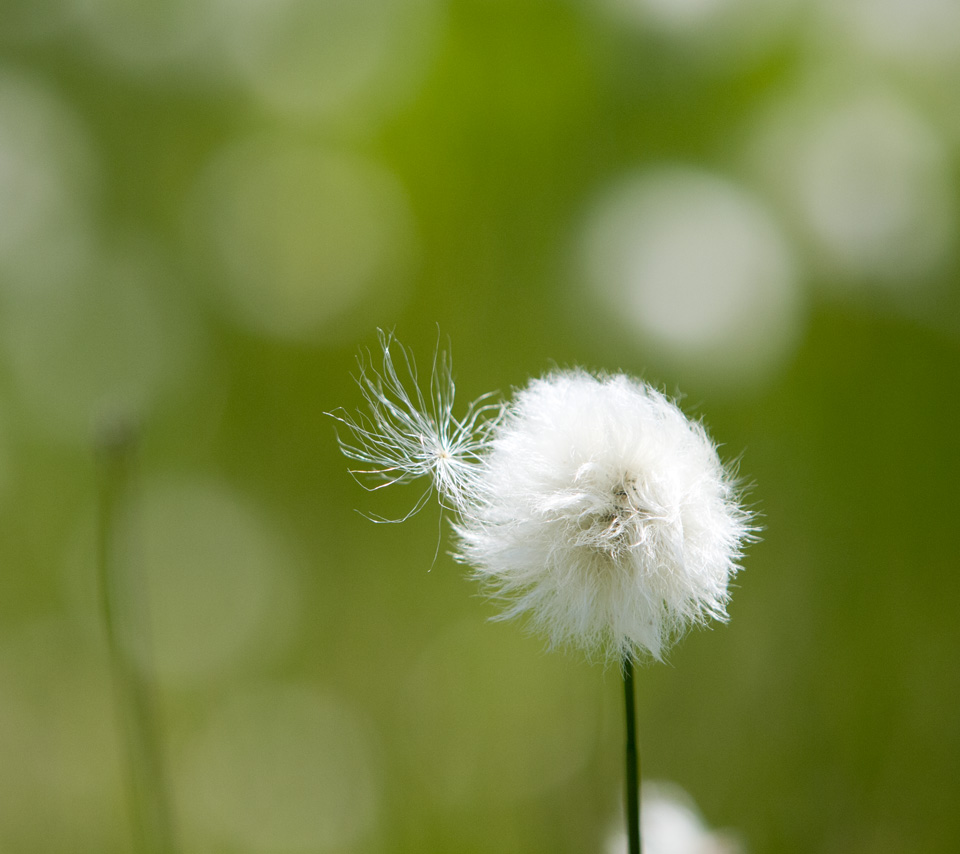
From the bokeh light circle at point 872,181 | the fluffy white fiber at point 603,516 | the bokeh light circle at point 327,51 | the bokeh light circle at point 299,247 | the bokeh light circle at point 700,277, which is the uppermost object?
the bokeh light circle at point 327,51

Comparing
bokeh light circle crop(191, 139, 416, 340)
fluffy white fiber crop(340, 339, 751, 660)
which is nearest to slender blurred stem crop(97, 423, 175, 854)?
fluffy white fiber crop(340, 339, 751, 660)

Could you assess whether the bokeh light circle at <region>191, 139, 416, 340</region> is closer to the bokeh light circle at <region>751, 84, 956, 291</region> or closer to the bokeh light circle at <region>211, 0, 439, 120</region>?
the bokeh light circle at <region>211, 0, 439, 120</region>

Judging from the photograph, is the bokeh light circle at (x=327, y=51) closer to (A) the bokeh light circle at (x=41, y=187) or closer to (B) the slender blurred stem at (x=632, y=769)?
(A) the bokeh light circle at (x=41, y=187)

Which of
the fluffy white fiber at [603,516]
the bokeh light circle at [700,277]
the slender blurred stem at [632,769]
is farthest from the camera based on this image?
the bokeh light circle at [700,277]

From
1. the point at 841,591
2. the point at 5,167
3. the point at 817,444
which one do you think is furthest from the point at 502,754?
the point at 5,167

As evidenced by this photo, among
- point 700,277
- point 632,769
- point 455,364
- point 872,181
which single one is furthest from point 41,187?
point 632,769

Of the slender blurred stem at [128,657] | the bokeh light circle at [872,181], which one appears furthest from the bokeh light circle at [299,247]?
the bokeh light circle at [872,181]

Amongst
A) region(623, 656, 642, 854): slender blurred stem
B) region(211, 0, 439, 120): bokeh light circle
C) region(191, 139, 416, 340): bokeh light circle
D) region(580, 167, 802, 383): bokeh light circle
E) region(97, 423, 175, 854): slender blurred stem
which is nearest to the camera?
region(623, 656, 642, 854): slender blurred stem

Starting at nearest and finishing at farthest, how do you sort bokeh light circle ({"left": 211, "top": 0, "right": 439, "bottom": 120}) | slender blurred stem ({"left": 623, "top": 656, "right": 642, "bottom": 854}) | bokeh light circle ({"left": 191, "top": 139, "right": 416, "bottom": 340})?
slender blurred stem ({"left": 623, "top": 656, "right": 642, "bottom": 854}) < bokeh light circle ({"left": 211, "top": 0, "right": 439, "bottom": 120}) < bokeh light circle ({"left": 191, "top": 139, "right": 416, "bottom": 340})

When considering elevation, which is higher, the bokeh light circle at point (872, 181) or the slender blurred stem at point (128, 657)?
the bokeh light circle at point (872, 181)
